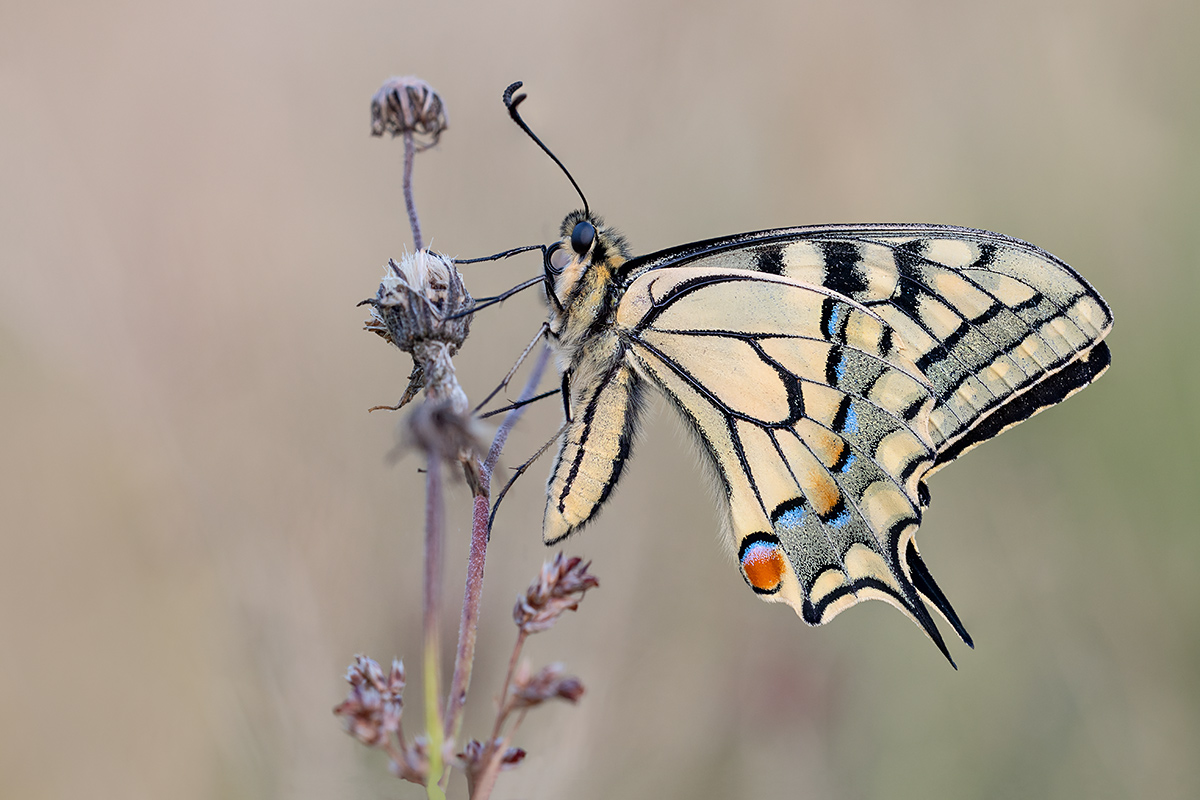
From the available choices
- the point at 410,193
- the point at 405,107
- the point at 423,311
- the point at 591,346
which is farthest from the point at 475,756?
the point at 405,107

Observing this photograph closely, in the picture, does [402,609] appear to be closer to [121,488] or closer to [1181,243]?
[121,488]

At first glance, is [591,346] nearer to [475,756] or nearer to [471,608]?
[471,608]

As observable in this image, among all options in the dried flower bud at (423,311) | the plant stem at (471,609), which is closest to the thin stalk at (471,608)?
the plant stem at (471,609)

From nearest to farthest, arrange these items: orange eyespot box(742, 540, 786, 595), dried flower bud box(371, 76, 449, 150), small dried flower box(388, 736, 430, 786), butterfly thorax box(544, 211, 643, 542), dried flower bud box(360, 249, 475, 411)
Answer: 1. small dried flower box(388, 736, 430, 786)
2. dried flower bud box(360, 249, 475, 411)
3. dried flower bud box(371, 76, 449, 150)
4. butterfly thorax box(544, 211, 643, 542)
5. orange eyespot box(742, 540, 786, 595)

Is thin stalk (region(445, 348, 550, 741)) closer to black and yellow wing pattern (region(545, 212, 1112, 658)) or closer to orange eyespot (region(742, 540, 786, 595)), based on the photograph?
black and yellow wing pattern (region(545, 212, 1112, 658))

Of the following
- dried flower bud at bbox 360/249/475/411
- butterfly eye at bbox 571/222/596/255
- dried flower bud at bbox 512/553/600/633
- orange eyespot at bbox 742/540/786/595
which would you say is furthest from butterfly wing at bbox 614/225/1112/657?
dried flower bud at bbox 512/553/600/633

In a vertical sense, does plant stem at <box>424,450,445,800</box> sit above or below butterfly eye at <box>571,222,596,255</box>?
below

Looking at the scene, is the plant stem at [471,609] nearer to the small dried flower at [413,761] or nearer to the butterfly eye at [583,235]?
the small dried flower at [413,761]
